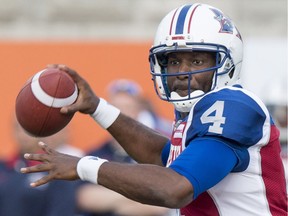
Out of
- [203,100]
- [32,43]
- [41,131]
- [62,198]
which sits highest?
[203,100]

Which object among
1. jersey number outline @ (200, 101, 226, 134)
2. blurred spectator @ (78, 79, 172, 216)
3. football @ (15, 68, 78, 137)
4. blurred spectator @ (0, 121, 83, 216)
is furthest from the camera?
blurred spectator @ (78, 79, 172, 216)

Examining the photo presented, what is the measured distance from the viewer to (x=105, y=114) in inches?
183

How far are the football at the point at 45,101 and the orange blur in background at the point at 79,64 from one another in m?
3.45

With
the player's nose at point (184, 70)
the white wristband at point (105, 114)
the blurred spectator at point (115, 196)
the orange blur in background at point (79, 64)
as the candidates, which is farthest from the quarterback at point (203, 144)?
the orange blur in background at point (79, 64)

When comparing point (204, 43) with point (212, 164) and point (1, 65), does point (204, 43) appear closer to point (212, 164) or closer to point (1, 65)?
point (212, 164)

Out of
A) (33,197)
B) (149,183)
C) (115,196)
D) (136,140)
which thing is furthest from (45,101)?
(115,196)

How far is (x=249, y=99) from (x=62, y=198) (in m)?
2.73

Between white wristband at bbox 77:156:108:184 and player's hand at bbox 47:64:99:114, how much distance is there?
0.59m

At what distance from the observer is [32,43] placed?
807cm

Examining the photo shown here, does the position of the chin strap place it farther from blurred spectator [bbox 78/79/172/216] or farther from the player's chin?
blurred spectator [bbox 78/79/172/216]

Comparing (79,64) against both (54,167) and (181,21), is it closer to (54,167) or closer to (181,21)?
(181,21)

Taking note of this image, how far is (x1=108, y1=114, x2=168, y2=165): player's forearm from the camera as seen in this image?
4.70 m

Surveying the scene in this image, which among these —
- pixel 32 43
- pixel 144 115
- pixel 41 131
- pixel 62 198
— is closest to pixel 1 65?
pixel 32 43

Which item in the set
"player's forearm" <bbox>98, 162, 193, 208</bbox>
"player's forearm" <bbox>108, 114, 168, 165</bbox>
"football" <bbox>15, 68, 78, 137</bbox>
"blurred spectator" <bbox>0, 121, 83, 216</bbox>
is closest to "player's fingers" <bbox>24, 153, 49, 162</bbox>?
"player's forearm" <bbox>98, 162, 193, 208</bbox>
